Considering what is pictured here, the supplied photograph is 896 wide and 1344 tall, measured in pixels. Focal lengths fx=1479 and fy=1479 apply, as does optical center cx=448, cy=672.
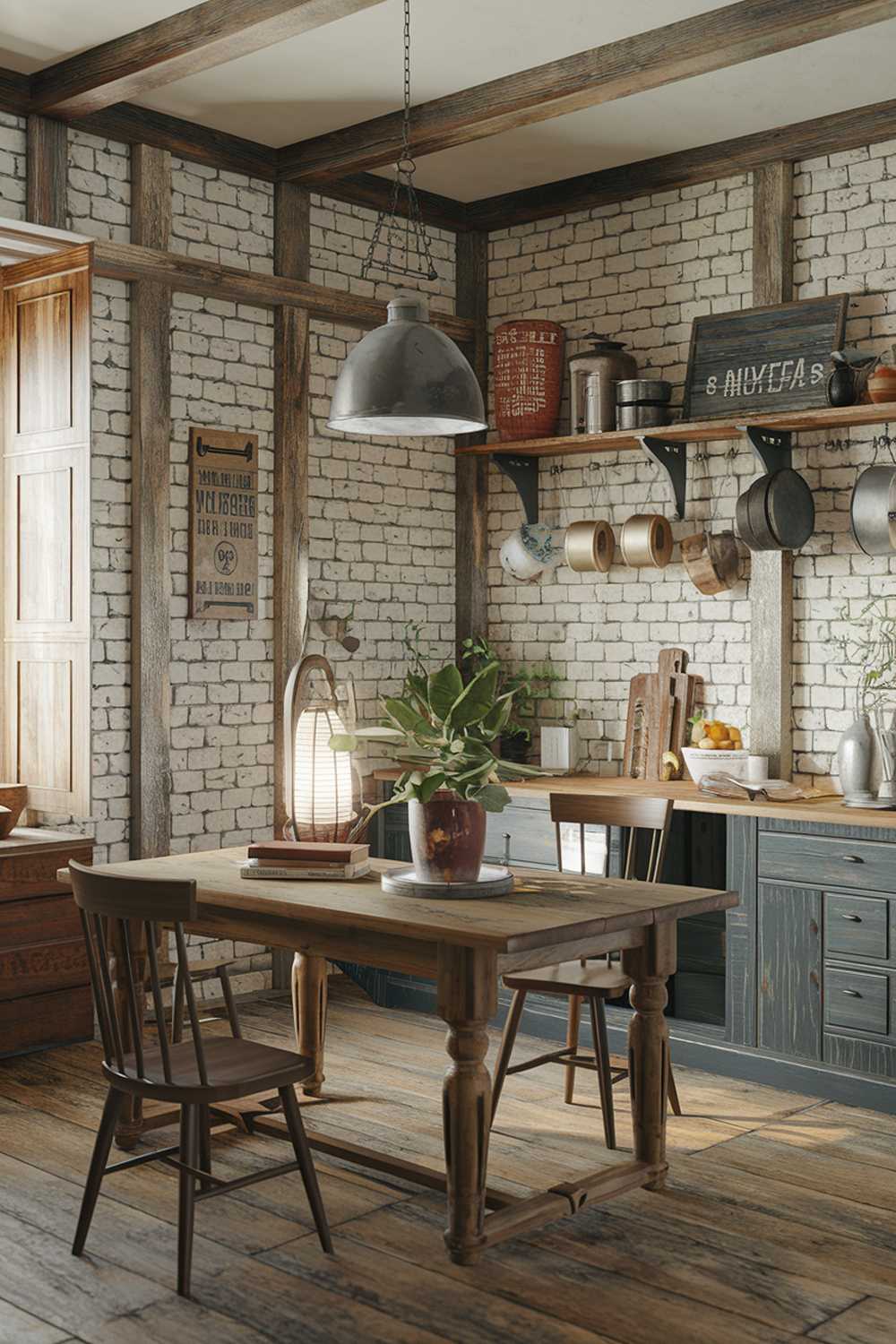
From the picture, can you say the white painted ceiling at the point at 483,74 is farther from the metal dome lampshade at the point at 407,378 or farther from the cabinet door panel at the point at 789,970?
the cabinet door panel at the point at 789,970

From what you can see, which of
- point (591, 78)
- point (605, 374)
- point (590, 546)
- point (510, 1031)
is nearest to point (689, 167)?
point (605, 374)

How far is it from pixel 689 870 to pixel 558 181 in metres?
3.05

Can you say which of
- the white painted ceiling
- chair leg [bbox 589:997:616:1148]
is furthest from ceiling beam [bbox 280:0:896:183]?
chair leg [bbox 589:997:616:1148]

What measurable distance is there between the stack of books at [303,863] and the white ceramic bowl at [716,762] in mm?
1927

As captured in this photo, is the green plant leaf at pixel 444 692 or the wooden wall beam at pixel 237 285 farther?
the wooden wall beam at pixel 237 285

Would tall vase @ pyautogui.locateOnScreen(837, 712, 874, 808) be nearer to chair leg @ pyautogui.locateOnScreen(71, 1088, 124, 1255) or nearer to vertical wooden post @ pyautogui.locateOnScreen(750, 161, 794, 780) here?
vertical wooden post @ pyautogui.locateOnScreen(750, 161, 794, 780)

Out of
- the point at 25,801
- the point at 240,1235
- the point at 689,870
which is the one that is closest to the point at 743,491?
the point at 689,870

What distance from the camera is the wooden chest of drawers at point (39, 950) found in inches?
201

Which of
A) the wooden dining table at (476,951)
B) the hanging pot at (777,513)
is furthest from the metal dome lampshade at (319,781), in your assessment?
the hanging pot at (777,513)

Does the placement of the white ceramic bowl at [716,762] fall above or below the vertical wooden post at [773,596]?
below

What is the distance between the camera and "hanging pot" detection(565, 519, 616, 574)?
6.22m

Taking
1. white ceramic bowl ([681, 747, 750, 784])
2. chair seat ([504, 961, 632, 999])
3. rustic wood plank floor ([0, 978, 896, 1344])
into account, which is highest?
white ceramic bowl ([681, 747, 750, 784])

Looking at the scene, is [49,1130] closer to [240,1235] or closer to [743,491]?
[240,1235]

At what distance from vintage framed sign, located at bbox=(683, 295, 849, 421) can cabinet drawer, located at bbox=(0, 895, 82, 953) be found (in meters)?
3.07
